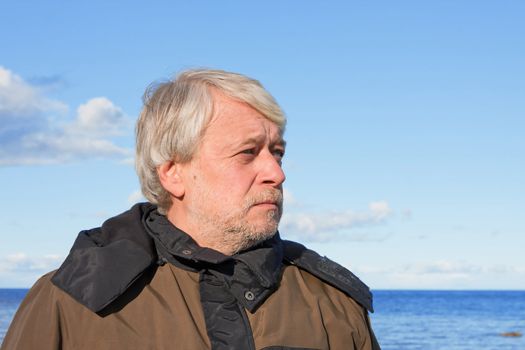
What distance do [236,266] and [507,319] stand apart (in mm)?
50639

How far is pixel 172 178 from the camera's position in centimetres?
347

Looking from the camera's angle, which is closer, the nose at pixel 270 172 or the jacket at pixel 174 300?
the jacket at pixel 174 300

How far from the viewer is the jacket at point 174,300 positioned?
10.2 feet

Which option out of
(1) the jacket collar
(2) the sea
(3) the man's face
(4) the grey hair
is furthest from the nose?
(2) the sea

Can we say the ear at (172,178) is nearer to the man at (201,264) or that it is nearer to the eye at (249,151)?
the man at (201,264)

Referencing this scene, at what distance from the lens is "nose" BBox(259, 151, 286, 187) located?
3.30 m

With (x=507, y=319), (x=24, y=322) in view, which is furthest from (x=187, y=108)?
(x=507, y=319)

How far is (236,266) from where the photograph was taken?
3340 millimetres

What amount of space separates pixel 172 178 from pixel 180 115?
0.26m

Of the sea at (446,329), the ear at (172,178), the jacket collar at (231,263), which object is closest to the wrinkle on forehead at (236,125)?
the ear at (172,178)

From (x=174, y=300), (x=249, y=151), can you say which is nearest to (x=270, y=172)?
(x=249, y=151)

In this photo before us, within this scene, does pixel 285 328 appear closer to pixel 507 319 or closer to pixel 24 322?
pixel 24 322

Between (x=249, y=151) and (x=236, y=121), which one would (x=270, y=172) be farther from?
(x=236, y=121)

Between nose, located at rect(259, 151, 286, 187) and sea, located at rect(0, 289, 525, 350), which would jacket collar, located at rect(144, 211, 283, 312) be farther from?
sea, located at rect(0, 289, 525, 350)
